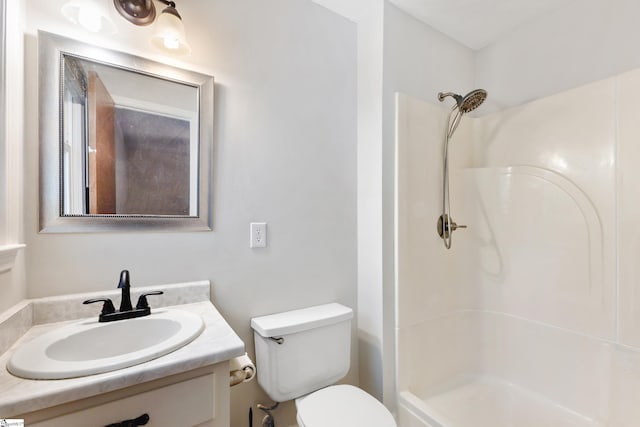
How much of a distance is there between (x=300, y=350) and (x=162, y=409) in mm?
664

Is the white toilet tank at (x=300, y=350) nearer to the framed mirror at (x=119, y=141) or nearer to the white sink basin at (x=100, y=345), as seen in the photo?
the white sink basin at (x=100, y=345)

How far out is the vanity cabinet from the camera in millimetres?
636

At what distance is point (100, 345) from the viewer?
0.95 metres

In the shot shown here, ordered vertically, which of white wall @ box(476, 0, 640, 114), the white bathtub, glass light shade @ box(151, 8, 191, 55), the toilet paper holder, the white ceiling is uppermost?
the white ceiling

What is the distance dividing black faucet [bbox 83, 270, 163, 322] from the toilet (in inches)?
19.0

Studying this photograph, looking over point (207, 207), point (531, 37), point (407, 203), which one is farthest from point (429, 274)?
point (531, 37)

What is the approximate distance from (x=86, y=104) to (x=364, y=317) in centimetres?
166

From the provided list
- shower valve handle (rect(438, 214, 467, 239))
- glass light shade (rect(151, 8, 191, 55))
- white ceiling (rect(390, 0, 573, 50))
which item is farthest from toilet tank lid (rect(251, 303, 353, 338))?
white ceiling (rect(390, 0, 573, 50))

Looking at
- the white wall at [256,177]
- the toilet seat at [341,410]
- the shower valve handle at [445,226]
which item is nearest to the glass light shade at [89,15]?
the white wall at [256,177]

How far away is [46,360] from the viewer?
701mm

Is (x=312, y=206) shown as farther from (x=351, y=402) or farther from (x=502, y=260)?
(x=502, y=260)

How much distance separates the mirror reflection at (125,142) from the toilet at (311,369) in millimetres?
679

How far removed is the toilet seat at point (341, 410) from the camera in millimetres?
1133

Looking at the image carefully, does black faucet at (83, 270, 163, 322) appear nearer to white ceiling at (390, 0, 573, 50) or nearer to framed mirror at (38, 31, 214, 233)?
framed mirror at (38, 31, 214, 233)
